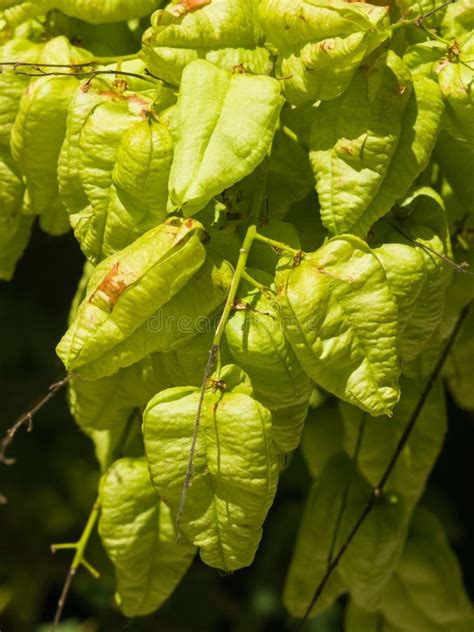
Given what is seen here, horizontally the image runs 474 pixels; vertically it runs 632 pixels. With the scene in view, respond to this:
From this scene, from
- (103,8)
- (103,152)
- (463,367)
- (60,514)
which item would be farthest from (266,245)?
(60,514)

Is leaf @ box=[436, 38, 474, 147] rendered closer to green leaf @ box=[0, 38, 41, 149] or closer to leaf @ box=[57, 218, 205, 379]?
leaf @ box=[57, 218, 205, 379]

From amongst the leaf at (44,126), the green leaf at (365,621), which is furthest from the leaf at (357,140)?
the green leaf at (365,621)

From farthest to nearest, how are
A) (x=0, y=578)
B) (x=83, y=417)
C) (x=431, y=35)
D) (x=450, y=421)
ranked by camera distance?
(x=0, y=578)
(x=450, y=421)
(x=83, y=417)
(x=431, y=35)

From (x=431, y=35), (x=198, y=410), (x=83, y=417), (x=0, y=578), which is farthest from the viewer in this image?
(x=0, y=578)

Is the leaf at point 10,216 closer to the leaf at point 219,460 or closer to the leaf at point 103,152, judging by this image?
the leaf at point 103,152

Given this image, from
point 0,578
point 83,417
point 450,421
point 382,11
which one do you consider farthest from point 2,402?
point 382,11

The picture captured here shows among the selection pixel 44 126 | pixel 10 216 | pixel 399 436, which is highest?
pixel 44 126

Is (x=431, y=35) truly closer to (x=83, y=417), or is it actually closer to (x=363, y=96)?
(x=363, y=96)

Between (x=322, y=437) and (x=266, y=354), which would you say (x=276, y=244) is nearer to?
(x=266, y=354)
